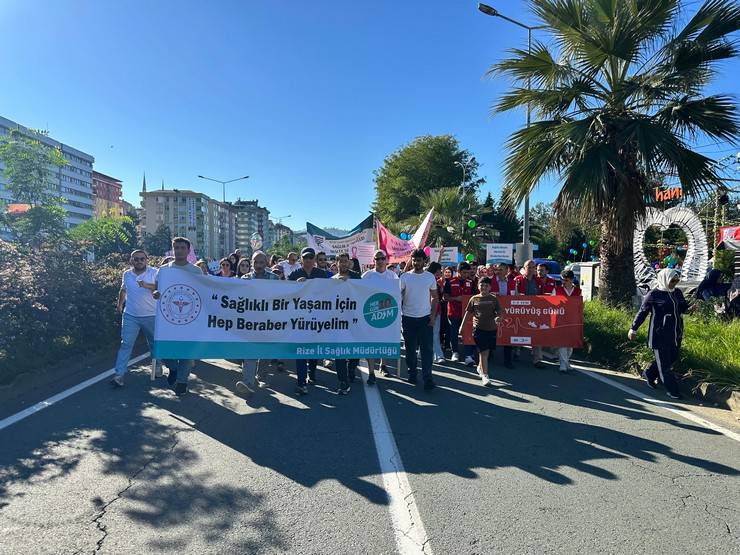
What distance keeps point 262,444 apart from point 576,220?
741 centimetres

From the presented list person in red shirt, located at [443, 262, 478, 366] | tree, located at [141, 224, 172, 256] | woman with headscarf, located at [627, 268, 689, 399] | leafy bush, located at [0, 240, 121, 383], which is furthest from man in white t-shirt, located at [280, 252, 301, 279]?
tree, located at [141, 224, 172, 256]

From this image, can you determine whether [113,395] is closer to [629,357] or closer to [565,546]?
[565,546]

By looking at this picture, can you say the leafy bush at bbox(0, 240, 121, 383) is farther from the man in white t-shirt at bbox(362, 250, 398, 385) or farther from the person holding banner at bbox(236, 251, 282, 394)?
the man in white t-shirt at bbox(362, 250, 398, 385)

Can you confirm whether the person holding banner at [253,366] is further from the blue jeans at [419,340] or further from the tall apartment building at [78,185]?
the tall apartment building at [78,185]

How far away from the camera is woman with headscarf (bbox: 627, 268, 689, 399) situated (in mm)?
6500

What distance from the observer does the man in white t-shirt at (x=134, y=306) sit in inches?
256

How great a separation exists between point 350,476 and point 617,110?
8.57 metres

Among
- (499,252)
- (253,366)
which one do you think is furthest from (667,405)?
(499,252)

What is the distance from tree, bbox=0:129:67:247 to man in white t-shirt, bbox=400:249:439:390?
15443mm

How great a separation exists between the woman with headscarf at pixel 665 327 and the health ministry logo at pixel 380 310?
10.9 feet

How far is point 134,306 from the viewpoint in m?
6.54

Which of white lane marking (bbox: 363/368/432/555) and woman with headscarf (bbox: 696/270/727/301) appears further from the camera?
woman with headscarf (bbox: 696/270/727/301)

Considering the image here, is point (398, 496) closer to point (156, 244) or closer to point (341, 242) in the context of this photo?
point (341, 242)

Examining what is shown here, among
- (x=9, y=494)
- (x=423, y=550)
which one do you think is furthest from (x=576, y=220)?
(x=9, y=494)
